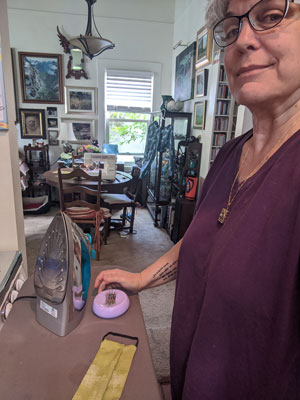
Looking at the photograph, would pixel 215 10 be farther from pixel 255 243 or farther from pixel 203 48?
pixel 203 48

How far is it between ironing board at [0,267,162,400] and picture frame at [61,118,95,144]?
4453 millimetres

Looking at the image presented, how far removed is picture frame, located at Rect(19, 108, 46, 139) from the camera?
4660mm

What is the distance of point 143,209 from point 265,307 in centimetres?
433

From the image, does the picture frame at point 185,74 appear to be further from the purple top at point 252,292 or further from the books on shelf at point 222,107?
the purple top at point 252,292

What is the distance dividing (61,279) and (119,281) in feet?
0.66

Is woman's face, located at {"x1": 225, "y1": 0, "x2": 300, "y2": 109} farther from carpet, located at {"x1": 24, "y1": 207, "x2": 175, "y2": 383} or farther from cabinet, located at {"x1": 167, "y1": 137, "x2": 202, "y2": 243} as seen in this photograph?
cabinet, located at {"x1": 167, "y1": 137, "x2": 202, "y2": 243}

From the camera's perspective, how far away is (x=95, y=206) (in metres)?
2.76

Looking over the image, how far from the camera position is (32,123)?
4.70 m

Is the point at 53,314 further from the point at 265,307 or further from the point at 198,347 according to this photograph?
the point at 265,307

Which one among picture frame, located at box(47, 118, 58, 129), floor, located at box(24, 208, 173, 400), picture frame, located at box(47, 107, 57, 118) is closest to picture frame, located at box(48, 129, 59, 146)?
picture frame, located at box(47, 118, 58, 129)

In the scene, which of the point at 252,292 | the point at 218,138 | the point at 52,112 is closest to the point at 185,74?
the point at 218,138

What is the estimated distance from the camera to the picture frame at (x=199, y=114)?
3.27m

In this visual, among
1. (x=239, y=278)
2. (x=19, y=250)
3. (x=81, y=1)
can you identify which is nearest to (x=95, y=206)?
(x=19, y=250)

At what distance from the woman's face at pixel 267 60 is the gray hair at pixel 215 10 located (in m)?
0.04
